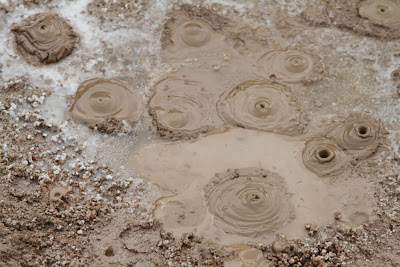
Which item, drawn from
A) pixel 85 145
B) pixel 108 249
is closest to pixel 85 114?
pixel 85 145

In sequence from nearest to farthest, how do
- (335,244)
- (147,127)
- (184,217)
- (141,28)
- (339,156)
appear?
(335,244), (184,217), (339,156), (147,127), (141,28)

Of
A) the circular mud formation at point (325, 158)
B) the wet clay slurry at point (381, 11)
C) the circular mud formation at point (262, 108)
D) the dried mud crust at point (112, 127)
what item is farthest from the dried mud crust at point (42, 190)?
the wet clay slurry at point (381, 11)

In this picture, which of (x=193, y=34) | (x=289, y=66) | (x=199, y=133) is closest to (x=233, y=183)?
(x=199, y=133)

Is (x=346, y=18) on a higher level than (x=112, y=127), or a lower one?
higher

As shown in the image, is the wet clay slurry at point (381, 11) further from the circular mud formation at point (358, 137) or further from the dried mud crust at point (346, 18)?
the circular mud formation at point (358, 137)

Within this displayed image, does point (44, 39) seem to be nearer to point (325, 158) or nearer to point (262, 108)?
point (262, 108)

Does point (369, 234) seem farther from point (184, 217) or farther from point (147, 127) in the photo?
point (147, 127)

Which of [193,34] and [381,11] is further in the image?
[381,11]

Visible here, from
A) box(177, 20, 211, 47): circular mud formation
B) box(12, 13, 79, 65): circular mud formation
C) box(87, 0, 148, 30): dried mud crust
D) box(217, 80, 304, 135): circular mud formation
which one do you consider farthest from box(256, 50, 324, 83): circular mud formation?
box(12, 13, 79, 65): circular mud formation
